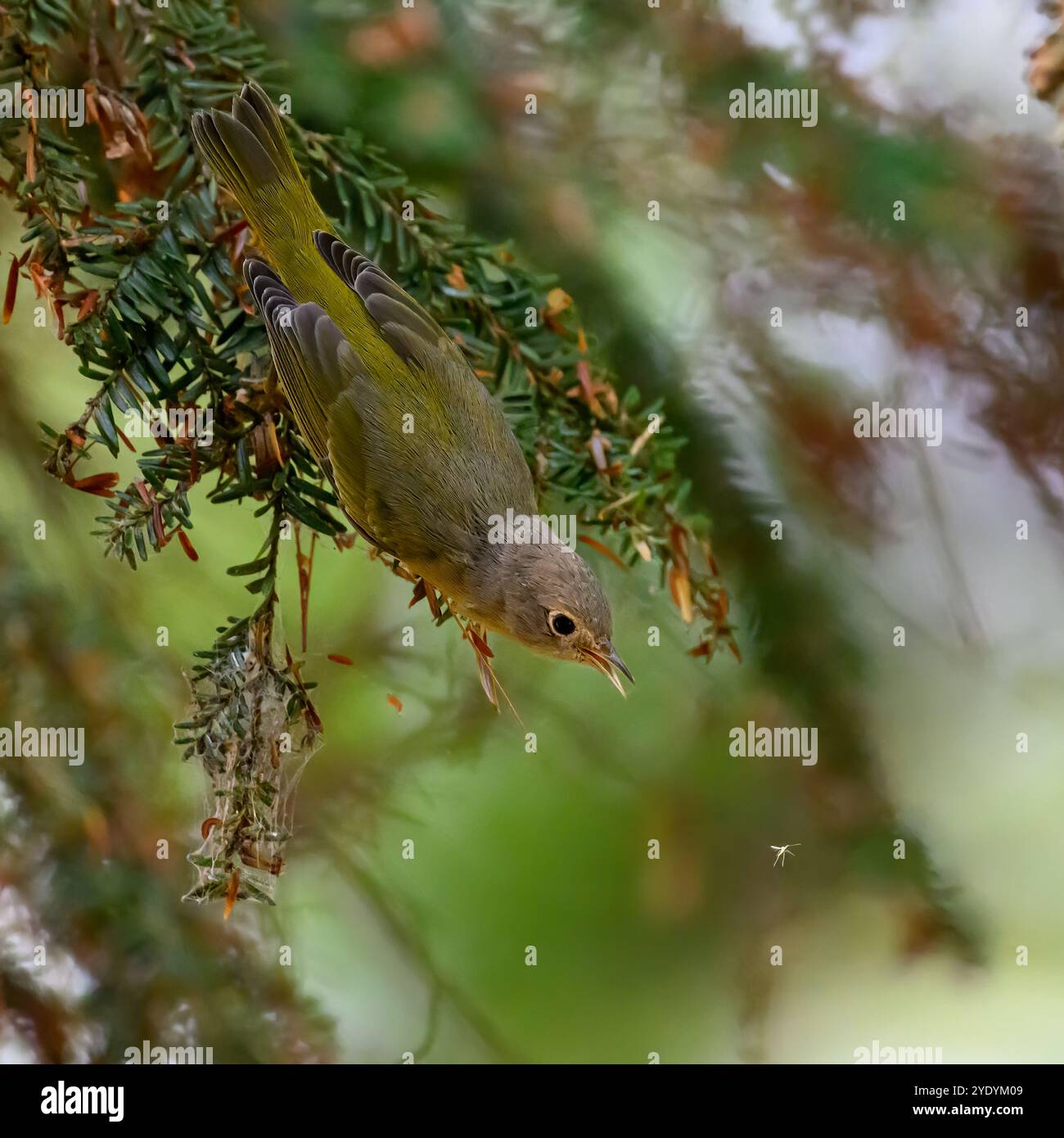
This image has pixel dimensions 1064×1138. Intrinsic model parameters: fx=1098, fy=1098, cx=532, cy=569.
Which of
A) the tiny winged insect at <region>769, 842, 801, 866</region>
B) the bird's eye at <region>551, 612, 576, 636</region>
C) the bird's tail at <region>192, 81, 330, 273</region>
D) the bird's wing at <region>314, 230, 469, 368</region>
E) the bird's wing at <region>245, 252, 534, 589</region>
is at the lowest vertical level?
the tiny winged insect at <region>769, 842, 801, 866</region>

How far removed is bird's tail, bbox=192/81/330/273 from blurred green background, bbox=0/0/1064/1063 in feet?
0.44

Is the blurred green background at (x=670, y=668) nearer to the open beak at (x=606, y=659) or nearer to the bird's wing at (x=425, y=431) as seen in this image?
the bird's wing at (x=425, y=431)

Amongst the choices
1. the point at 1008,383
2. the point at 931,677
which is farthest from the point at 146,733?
the point at 1008,383

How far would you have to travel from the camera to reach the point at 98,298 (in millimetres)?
940

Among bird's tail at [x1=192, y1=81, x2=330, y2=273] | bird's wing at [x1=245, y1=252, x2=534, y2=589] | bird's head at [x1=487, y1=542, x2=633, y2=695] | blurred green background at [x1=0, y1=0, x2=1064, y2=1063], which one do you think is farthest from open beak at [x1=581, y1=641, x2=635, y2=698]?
bird's tail at [x1=192, y1=81, x2=330, y2=273]

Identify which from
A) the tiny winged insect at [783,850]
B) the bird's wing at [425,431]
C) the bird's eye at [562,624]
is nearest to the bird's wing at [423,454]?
the bird's wing at [425,431]

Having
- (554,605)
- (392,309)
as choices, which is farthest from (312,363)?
(554,605)

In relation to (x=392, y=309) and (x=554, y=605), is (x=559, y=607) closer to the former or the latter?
(x=554, y=605)

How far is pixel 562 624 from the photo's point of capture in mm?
1125

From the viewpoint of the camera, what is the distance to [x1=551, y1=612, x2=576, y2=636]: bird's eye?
3.67 feet

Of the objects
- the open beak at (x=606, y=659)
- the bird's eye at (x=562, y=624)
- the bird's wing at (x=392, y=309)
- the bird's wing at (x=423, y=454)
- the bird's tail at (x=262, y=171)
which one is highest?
the bird's tail at (x=262, y=171)

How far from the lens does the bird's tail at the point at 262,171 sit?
1034 mm

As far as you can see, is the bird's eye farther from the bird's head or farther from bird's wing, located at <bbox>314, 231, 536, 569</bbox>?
bird's wing, located at <bbox>314, 231, 536, 569</bbox>

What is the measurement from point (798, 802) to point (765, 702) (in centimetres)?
17
